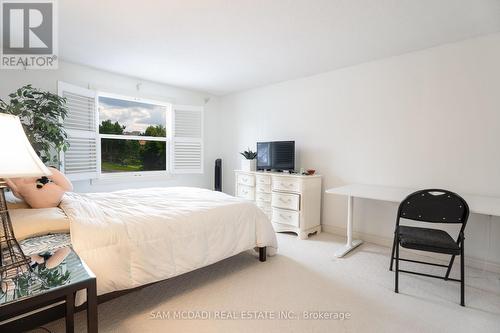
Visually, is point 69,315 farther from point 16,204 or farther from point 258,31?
point 258,31

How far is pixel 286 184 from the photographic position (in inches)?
135

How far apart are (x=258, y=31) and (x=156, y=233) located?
205 centimetres

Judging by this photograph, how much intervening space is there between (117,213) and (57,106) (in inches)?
72.4

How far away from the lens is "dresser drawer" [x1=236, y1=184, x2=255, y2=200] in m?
3.93

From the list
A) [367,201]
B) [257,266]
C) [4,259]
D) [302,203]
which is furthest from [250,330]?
[367,201]

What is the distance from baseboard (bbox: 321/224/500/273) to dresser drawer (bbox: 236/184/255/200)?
1.18m

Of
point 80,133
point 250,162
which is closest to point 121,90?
point 80,133

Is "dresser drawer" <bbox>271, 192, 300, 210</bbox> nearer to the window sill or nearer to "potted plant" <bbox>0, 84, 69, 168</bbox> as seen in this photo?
the window sill

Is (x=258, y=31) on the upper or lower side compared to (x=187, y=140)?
upper

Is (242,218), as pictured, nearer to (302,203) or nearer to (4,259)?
(302,203)

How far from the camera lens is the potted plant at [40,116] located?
2.60 meters

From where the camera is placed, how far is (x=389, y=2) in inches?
74.3

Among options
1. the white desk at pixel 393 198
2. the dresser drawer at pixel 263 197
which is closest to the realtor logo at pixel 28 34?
the dresser drawer at pixel 263 197

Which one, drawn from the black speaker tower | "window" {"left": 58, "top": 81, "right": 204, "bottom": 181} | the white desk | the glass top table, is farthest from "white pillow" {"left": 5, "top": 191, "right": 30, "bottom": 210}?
the black speaker tower
